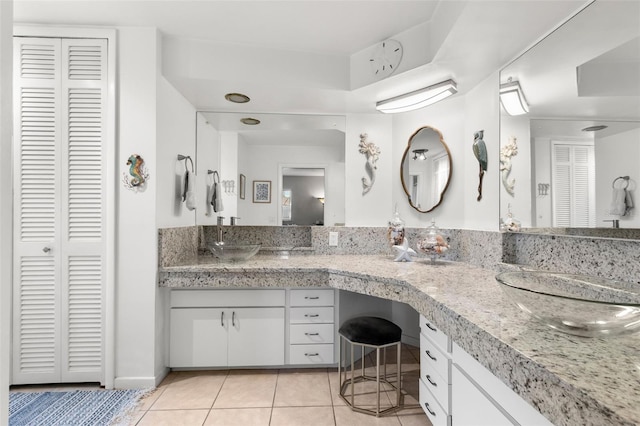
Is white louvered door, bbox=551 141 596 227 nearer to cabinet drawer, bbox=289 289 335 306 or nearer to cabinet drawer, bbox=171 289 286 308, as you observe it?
cabinet drawer, bbox=289 289 335 306

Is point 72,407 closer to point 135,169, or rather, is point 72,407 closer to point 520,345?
point 135,169

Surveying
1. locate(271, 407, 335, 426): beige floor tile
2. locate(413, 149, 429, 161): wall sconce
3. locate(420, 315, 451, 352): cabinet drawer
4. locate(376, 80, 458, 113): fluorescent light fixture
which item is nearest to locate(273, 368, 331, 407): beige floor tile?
locate(271, 407, 335, 426): beige floor tile

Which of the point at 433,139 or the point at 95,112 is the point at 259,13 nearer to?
the point at 95,112

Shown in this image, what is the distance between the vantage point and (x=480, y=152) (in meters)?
2.02

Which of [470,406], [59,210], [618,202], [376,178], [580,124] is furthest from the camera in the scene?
[376,178]

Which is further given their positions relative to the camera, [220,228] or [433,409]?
[220,228]

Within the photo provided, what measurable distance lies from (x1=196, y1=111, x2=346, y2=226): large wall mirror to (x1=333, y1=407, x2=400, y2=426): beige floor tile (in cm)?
143

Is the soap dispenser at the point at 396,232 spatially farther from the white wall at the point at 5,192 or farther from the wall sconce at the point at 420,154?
the white wall at the point at 5,192

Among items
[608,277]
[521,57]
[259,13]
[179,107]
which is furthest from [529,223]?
[179,107]

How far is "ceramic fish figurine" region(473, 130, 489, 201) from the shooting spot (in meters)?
2.00

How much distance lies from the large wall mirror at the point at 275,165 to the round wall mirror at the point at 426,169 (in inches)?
23.2

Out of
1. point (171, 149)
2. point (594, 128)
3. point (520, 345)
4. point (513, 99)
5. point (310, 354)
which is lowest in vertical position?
point (310, 354)

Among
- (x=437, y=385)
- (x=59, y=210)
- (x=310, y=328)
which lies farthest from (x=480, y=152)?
(x=59, y=210)

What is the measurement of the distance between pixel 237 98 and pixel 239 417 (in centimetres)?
226
